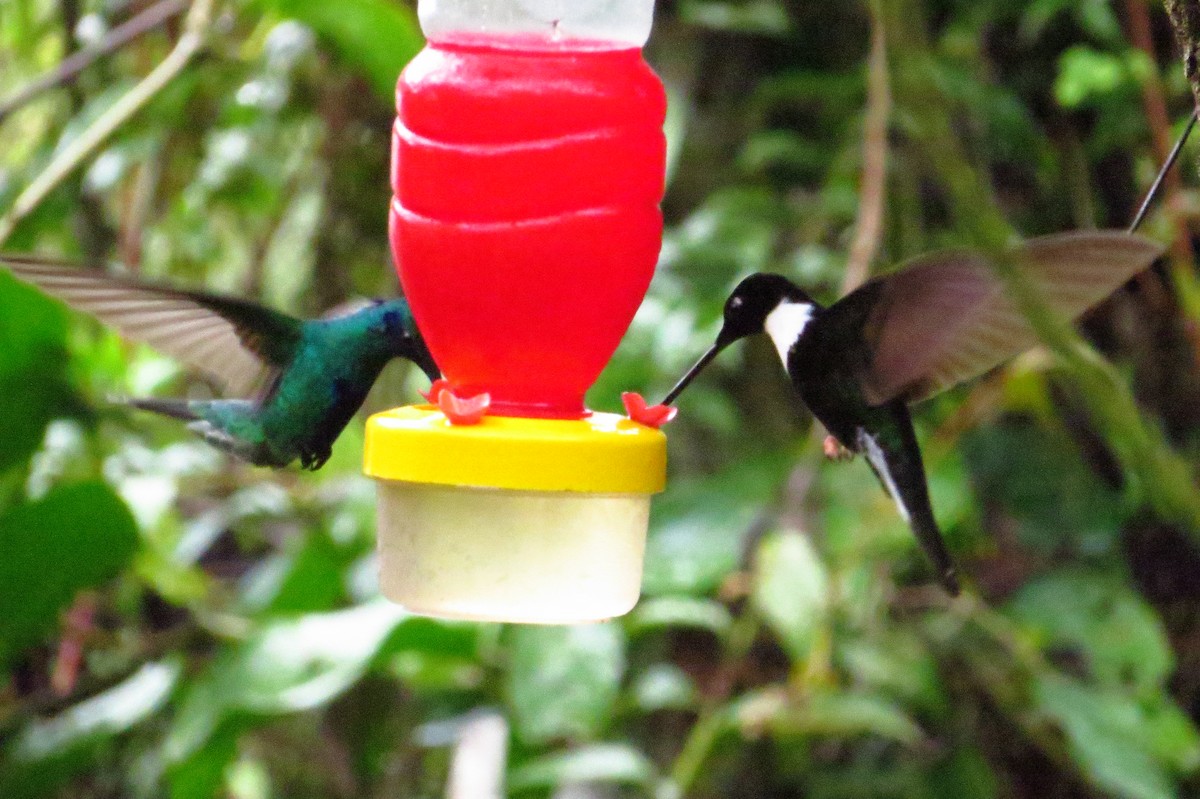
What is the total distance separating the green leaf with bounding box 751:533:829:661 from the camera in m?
2.10

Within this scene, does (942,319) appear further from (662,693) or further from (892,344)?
(662,693)

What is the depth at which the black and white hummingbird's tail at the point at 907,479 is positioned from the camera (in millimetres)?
1369

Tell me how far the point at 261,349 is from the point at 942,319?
0.68 metres

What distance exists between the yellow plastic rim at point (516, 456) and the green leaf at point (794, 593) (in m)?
0.98

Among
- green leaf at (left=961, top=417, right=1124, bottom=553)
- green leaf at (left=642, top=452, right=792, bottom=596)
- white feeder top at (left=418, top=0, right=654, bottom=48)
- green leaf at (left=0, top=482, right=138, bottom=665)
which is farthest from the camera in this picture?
green leaf at (left=961, top=417, right=1124, bottom=553)

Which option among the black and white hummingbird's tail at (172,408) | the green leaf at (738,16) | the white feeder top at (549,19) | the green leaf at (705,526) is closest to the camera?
the white feeder top at (549,19)

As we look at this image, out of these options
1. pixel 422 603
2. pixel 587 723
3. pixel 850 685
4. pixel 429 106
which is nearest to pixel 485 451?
pixel 422 603

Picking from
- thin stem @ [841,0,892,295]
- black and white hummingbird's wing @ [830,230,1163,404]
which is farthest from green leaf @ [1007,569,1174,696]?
black and white hummingbird's wing @ [830,230,1163,404]

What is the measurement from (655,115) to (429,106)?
0.20 m

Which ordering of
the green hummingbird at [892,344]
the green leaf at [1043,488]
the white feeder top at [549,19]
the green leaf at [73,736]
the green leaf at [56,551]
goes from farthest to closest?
the green leaf at [1043,488], the green leaf at [73,736], the green leaf at [56,551], the white feeder top at [549,19], the green hummingbird at [892,344]

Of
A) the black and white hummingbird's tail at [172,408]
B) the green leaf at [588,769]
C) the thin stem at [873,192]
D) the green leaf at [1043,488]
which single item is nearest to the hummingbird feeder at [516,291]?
the black and white hummingbird's tail at [172,408]

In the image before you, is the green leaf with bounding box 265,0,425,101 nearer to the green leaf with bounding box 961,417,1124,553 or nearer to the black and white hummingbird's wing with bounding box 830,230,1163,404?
the black and white hummingbird's wing with bounding box 830,230,1163,404

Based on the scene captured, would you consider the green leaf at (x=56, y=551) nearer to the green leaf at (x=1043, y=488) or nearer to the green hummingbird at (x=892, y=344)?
the green hummingbird at (x=892, y=344)

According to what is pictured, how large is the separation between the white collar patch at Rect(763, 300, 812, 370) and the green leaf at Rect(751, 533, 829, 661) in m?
0.86
